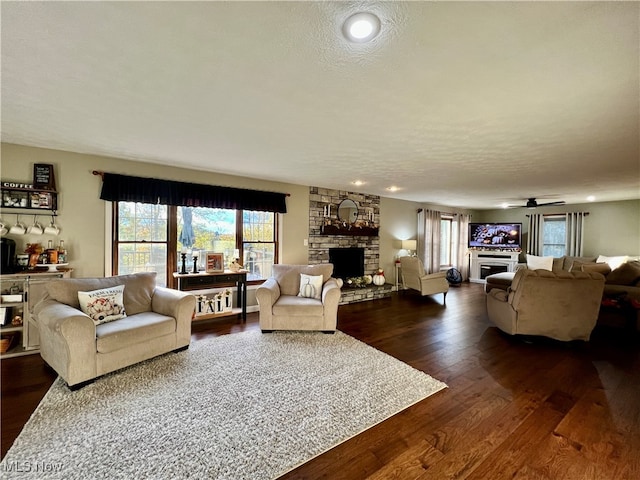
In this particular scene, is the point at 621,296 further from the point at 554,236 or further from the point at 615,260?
the point at 554,236

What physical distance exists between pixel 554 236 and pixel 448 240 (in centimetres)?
276

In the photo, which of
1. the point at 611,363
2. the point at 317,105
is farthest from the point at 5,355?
the point at 611,363

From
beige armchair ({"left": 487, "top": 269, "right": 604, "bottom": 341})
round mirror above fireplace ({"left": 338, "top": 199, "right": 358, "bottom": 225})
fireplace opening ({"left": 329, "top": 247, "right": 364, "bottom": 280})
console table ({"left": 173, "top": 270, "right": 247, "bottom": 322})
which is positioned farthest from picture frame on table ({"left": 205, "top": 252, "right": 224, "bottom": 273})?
beige armchair ({"left": 487, "top": 269, "right": 604, "bottom": 341})

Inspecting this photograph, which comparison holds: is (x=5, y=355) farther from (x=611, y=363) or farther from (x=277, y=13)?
(x=611, y=363)

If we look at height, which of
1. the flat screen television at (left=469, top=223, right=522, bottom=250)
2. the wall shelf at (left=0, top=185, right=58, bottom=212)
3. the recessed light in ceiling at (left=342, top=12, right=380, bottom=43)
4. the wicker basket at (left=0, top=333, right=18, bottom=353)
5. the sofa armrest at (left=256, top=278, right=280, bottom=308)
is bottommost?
the wicker basket at (left=0, top=333, right=18, bottom=353)

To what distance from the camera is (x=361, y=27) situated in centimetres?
127

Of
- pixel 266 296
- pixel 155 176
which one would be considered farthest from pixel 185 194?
pixel 266 296

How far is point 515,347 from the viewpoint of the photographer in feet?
10.8

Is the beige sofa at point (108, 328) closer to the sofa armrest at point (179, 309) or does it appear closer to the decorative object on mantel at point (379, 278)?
the sofa armrest at point (179, 309)

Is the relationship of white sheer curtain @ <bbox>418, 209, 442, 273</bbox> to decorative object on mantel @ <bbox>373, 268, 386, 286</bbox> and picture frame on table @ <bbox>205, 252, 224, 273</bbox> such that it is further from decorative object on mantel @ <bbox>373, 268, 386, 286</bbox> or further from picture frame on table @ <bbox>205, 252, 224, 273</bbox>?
picture frame on table @ <bbox>205, 252, 224, 273</bbox>

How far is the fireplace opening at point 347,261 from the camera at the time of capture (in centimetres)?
586

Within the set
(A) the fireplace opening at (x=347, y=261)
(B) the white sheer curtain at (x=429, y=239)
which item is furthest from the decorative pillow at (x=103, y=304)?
(B) the white sheer curtain at (x=429, y=239)

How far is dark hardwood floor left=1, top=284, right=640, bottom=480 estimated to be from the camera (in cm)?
159

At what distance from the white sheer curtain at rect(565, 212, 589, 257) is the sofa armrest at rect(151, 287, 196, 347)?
927cm
